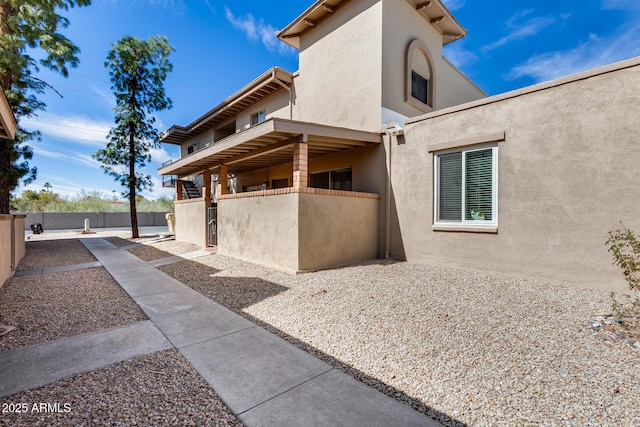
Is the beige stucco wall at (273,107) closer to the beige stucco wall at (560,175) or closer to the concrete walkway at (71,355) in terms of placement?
the beige stucco wall at (560,175)

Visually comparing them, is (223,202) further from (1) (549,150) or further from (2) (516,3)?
(2) (516,3)

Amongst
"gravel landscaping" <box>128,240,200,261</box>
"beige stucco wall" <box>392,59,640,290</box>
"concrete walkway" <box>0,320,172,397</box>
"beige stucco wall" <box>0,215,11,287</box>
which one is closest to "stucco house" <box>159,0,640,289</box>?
"beige stucco wall" <box>392,59,640,290</box>

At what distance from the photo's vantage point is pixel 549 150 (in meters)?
5.92

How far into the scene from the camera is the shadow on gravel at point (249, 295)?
7.96 feet

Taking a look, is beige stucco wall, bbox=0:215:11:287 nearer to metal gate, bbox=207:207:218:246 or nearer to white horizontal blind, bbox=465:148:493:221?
metal gate, bbox=207:207:218:246

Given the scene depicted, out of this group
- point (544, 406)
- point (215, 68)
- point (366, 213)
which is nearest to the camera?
point (544, 406)

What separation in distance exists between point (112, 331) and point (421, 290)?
16.6ft

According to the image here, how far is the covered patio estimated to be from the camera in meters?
7.12

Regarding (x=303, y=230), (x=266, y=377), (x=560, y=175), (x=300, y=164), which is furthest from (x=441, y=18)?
(x=266, y=377)

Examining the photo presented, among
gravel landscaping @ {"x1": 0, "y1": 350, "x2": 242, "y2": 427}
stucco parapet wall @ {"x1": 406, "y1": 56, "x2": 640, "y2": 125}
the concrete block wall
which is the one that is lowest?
gravel landscaping @ {"x1": 0, "y1": 350, "x2": 242, "y2": 427}

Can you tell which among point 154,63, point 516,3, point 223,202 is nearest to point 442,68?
point 516,3

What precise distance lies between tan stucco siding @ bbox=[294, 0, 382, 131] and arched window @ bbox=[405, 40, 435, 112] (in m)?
1.56

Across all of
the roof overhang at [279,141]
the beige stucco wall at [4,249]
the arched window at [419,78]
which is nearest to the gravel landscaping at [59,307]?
the beige stucco wall at [4,249]

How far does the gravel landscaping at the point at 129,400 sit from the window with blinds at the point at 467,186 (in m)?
6.84
